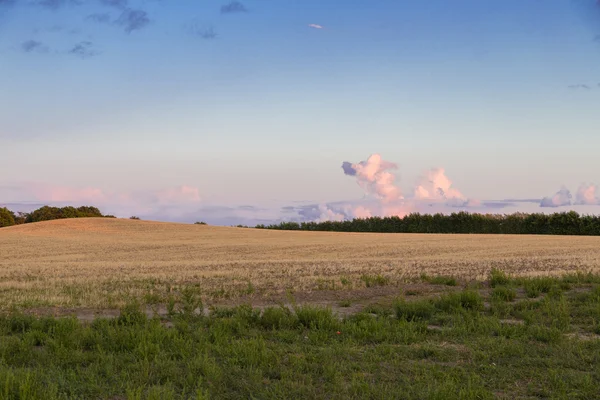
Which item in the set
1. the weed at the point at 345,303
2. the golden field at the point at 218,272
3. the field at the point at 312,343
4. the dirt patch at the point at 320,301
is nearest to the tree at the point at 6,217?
the golden field at the point at 218,272

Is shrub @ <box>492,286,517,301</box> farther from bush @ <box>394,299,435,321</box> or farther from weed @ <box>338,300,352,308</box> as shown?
weed @ <box>338,300,352,308</box>

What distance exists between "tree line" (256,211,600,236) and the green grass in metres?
79.3

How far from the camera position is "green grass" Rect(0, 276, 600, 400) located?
23.2 feet

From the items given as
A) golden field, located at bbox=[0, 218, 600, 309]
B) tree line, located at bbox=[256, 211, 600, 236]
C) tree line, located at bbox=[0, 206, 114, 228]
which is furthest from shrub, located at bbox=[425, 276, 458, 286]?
tree line, located at bbox=[0, 206, 114, 228]

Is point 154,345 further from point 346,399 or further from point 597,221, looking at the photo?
point 597,221

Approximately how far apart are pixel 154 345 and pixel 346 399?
12.0ft

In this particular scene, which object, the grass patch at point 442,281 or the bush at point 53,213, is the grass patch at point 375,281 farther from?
the bush at point 53,213

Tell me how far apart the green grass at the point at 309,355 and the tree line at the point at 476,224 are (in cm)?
7926

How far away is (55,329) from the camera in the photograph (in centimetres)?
1028

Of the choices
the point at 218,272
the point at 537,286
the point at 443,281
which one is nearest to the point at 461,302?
the point at 537,286

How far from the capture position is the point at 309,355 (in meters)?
8.53

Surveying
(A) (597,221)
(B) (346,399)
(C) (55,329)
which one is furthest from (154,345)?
(A) (597,221)

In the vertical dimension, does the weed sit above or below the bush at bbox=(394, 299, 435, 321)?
below

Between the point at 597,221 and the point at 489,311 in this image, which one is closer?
the point at 489,311
